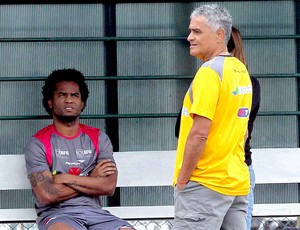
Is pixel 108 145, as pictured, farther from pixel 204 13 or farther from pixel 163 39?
pixel 204 13

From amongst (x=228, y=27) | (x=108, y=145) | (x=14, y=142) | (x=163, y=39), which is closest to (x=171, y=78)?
(x=163, y=39)

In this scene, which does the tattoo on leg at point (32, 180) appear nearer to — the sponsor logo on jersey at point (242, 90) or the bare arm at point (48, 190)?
the bare arm at point (48, 190)

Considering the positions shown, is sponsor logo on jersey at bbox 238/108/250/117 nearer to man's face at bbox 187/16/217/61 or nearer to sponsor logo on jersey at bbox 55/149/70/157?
man's face at bbox 187/16/217/61

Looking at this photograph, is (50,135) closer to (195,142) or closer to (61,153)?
(61,153)

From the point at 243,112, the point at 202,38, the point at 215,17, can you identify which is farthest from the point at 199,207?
the point at 215,17

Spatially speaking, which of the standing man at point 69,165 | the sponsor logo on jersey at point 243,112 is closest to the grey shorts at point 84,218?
the standing man at point 69,165

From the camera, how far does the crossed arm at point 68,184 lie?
5.72 meters

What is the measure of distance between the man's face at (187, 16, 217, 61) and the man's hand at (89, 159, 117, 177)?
1403 mm

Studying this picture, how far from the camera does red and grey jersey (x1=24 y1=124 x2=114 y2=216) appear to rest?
19.1ft

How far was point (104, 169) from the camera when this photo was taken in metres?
5.89

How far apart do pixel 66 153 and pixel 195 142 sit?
4.98 ft

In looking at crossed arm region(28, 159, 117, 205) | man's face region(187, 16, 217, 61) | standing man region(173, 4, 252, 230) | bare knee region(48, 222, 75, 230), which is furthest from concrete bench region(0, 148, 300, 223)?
man's face region(187, 16, 217, 61)

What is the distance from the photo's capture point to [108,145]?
6023 mm

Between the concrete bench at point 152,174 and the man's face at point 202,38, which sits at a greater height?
the man's face at point 202,38
